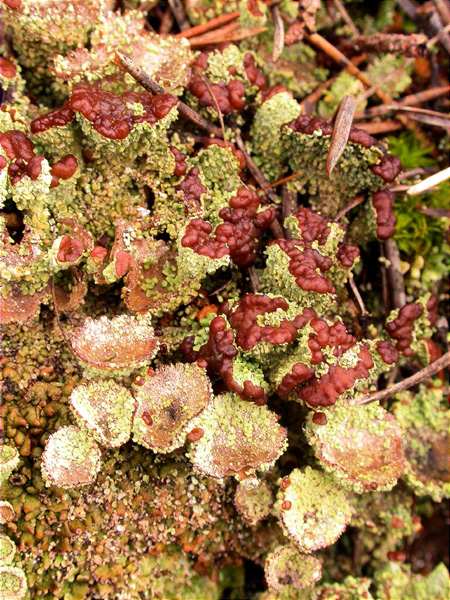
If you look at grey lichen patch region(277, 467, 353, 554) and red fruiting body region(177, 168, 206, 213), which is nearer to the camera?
grey lichen patch region(277, 467, 353, 554)

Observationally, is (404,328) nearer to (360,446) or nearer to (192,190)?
(360,446)

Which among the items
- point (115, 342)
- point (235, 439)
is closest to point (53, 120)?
point (115, 342)

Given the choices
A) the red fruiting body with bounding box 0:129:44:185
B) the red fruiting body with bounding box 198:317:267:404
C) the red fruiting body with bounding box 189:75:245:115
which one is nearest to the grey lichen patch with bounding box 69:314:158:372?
the red fruiting body with bounding box 198:317:267:404

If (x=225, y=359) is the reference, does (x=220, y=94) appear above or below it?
above

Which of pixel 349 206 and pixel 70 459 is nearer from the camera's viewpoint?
pixel 70 459

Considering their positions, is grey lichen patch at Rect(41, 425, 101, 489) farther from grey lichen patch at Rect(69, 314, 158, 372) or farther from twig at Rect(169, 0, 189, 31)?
twig at Rect(169, 0, 189, 31)

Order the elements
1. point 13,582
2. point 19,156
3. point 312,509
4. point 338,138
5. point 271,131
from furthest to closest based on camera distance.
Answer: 1. point 271,131
2. point 338,138
3. point 312,509
4. point 19,156
5. point 13,582

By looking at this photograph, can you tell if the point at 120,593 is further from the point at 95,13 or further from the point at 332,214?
the point at 95,13
